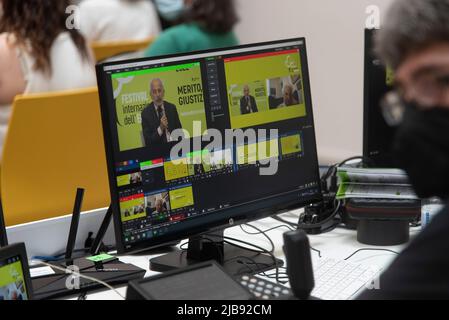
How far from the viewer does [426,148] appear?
3.82 feet

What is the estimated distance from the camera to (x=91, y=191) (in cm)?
232

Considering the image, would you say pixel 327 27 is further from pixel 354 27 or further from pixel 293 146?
pixel 293 146

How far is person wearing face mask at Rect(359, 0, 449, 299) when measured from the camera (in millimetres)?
1079

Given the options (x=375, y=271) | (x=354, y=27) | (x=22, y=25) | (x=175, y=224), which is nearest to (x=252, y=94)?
(x=175, y=224)

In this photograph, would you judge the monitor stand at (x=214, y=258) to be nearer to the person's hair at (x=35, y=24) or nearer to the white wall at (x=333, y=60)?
the person's hair at (x=35, y=24)

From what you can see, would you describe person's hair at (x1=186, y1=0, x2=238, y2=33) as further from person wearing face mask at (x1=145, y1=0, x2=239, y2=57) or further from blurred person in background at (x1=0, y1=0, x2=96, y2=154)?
Answer: blurred person in background at (x1=0, y1=0, x2=96, y2=154)

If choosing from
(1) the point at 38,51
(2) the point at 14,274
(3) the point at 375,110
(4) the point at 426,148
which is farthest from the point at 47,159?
(4) the point at 426,148

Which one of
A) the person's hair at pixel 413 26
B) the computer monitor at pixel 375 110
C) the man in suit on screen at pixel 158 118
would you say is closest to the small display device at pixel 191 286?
the man in suit on screen at pixel 158 118

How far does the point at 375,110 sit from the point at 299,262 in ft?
2.86

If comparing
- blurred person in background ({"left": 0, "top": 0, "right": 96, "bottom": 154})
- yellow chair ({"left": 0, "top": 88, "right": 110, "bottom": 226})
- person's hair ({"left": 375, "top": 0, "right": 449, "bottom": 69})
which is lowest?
yellow chair ({"left": 0, "top": 88, "right": 110, "bottom": 226})

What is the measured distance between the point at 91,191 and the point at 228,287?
961mm

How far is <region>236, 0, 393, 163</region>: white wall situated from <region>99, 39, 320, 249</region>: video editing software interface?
7.21 ft

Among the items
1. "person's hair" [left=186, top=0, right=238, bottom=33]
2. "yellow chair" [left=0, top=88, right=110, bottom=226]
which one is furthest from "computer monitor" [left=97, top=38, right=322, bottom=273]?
"person's hair" [left=186, top=0, right=238, bottom=33]

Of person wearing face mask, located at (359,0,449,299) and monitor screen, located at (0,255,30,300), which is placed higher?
person wearing face mask, located at (359,0,449,299)
